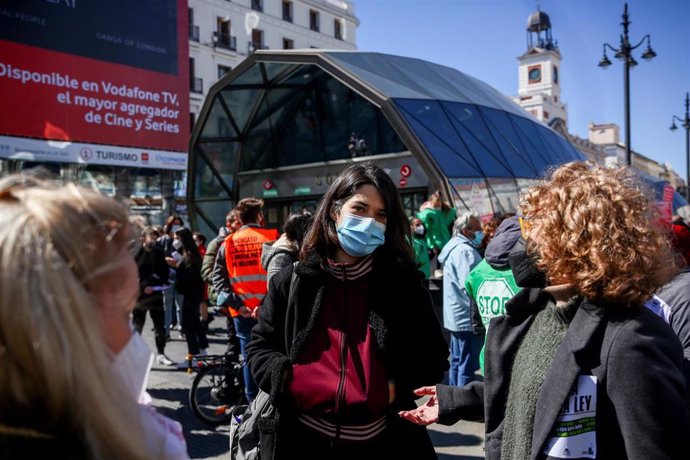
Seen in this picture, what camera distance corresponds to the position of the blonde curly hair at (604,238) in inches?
60.3

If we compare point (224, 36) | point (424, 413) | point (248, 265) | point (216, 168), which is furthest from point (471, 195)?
point (224, 36)

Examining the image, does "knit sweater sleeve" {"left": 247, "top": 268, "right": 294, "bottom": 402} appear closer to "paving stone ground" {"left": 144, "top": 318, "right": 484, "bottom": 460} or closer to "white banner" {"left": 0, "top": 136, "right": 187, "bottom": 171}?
"paving stone ground" {"left": 144, "top": 318, "right": 484, "bottom": 460}

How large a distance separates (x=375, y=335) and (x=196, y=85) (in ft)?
125

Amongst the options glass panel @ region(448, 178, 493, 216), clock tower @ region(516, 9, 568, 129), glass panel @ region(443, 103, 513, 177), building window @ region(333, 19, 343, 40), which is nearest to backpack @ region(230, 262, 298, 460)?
glass panel @ region(448, 178, 493, 216)

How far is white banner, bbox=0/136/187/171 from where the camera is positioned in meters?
21.6

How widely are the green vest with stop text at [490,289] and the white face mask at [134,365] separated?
343 centimetres

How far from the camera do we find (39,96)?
2205 cm

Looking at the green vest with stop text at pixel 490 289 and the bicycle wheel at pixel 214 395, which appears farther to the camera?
the bicycle wheel at pixel 214 395

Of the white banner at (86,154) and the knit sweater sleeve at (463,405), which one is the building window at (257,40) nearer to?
the white banner at (86,154)

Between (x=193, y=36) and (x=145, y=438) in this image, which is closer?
(x=145, y=438)

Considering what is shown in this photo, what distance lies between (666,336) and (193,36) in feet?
129

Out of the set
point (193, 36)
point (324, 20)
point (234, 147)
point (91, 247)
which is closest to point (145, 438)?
point (91, 247)

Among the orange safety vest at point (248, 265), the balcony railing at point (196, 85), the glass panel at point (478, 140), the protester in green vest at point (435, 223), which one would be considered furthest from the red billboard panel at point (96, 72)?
the orange safety vest at point (248, 265)

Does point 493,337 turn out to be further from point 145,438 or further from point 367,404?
point 145,438
